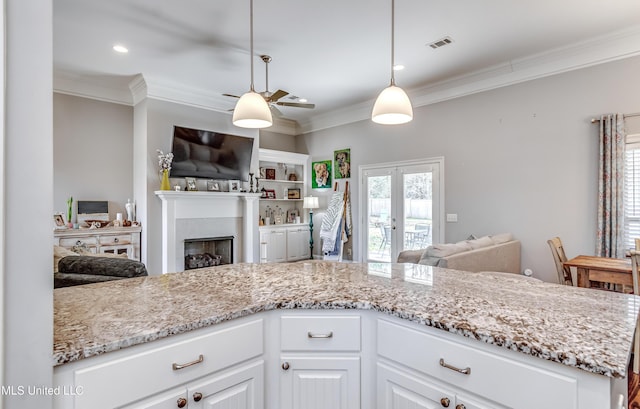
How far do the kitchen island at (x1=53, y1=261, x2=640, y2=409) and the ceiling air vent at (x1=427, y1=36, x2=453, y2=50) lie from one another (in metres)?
2.89

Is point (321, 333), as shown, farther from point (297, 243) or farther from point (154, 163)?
point (297, 243)

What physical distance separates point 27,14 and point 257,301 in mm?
1176

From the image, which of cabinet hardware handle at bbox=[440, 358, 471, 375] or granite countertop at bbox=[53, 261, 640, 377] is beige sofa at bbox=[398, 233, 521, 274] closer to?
granite countertop at bbox=[53, 261, 640, 377]

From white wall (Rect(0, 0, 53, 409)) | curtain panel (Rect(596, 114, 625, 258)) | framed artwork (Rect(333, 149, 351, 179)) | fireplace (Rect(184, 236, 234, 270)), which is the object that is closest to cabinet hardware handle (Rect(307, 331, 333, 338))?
white wall (Rect(0, 0, 53, 409))

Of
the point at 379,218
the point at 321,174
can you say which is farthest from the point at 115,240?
the point at 379,218

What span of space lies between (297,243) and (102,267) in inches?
182

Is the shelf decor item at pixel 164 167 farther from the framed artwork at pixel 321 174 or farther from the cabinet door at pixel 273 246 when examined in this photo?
the framed artwork at pixel 321 174

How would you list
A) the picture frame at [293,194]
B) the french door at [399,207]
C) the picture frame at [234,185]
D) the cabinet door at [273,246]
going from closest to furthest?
the french door at [399,207] → the picture frame at [234,185] → the cabinet door at [273,246] → the picture frame at [293,194]

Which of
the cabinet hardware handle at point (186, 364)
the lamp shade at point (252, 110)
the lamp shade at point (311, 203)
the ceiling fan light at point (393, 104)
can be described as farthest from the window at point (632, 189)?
the lamp shade at point (311, 203)

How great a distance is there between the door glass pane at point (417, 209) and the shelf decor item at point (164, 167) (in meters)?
3.64

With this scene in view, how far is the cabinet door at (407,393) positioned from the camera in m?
1.21

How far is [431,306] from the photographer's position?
54.2 inches

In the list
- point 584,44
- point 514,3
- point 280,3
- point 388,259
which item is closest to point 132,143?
point 280,3

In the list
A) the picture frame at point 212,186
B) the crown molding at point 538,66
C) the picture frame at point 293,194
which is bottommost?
the picture frame at point 293,194
